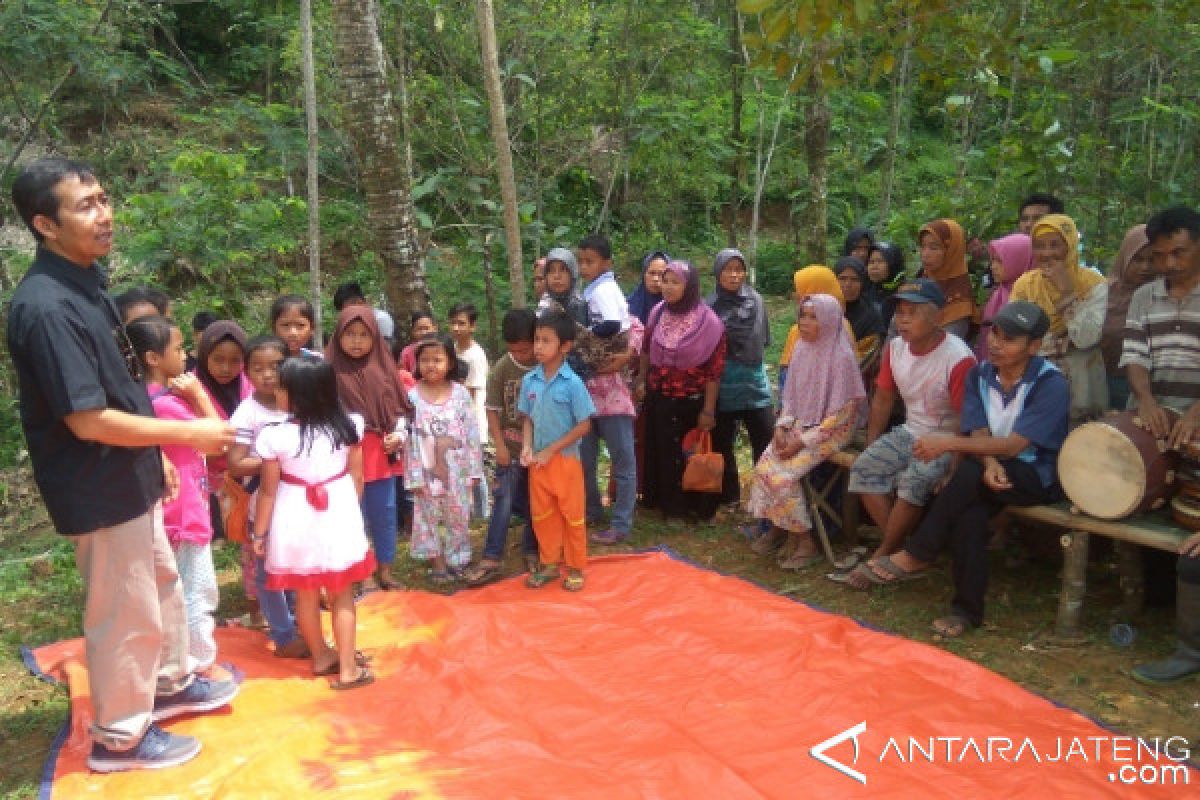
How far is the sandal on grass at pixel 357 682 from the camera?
384 cm

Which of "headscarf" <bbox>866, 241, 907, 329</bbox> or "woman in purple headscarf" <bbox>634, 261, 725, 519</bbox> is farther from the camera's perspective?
"headscarf" <bbox>866, 241, 907, 329</bbox>

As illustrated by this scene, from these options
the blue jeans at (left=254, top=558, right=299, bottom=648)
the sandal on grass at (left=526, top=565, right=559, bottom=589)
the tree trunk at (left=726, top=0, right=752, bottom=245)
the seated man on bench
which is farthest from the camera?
the tree trunk at (left=726, top=0, right=752, bottom=245)

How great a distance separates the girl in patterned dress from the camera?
16.7 feet

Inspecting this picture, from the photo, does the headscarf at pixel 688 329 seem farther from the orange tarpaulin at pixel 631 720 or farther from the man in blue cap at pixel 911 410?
the orange tarpaulin at pixel 631 720

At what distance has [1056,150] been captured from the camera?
6.39 metres

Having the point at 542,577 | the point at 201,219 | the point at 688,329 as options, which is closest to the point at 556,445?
the point at 542,577

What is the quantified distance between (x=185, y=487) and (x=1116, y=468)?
3.95 meters

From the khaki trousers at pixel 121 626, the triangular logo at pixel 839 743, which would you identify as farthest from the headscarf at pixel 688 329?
the khaki trousers at pixel 121 626

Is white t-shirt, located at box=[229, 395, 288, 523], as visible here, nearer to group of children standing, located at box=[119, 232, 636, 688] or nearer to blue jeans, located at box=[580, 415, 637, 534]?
group of children standing, located at box=[119, 232, 636, 688]

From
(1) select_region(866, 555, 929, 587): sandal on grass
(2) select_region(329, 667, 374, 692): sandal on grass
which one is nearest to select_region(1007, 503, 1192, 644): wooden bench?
(1) select_region(866, 555, 929, 587): sandal on grass

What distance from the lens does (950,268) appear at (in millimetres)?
5371

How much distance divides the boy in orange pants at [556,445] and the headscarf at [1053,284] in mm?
2425

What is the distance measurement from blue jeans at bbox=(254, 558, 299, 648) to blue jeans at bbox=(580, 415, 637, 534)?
6.70 ft

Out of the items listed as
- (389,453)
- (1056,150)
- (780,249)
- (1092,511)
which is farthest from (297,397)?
(780,249)
